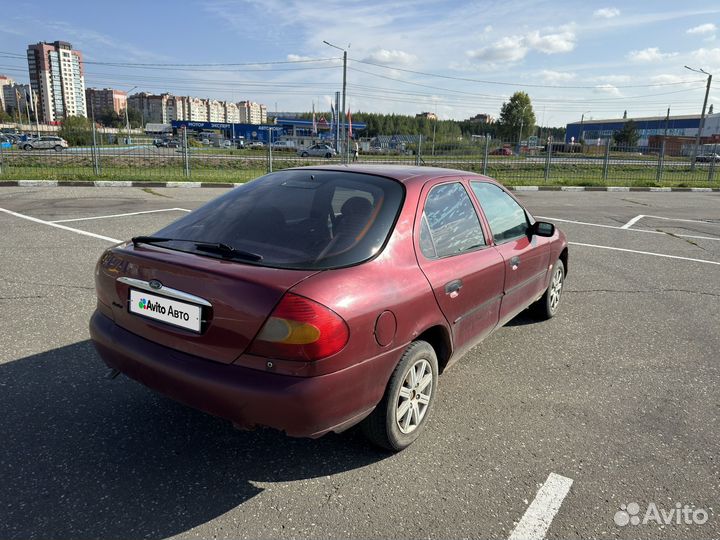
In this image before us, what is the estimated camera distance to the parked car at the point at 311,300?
7.20ft

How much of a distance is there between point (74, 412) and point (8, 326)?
1669mm

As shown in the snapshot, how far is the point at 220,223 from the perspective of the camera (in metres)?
2.91

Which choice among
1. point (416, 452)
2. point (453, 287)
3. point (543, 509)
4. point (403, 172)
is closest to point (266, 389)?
point (416, 452)

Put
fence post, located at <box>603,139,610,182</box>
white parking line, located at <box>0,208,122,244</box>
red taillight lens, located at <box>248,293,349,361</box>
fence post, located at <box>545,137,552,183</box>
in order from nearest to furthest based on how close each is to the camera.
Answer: red taillight lens, located at <box>248,293,349,361</box>
white parking line, located at <box>0,208,122,244</box>
fence post, located at <box>545,137,552,183</box>
fence post, located at <box>603,139,610,182</box>

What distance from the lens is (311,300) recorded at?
2.18m

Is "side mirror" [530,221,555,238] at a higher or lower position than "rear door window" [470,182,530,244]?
lower

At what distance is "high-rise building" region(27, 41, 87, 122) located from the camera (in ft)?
406

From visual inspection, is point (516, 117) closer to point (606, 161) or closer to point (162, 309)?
point (606, 161)

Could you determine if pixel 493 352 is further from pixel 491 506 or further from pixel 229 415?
pixel 229 415

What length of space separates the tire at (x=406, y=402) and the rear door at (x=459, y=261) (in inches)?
11.4

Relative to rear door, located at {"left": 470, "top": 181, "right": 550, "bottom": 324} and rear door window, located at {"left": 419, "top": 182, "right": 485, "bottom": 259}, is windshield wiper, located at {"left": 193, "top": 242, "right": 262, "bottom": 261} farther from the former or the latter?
rear door, located at {"left": 470, "top": 181, "right": 550, "bottom": 324}

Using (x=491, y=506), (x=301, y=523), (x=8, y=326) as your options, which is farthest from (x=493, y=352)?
(x=8, y=326)

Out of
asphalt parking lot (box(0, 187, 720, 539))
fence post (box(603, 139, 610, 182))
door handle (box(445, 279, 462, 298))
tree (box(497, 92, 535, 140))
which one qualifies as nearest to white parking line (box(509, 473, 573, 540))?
asphalt parking lot (box(0, 187, 720, 539))

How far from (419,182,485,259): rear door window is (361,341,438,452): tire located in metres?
0.56
